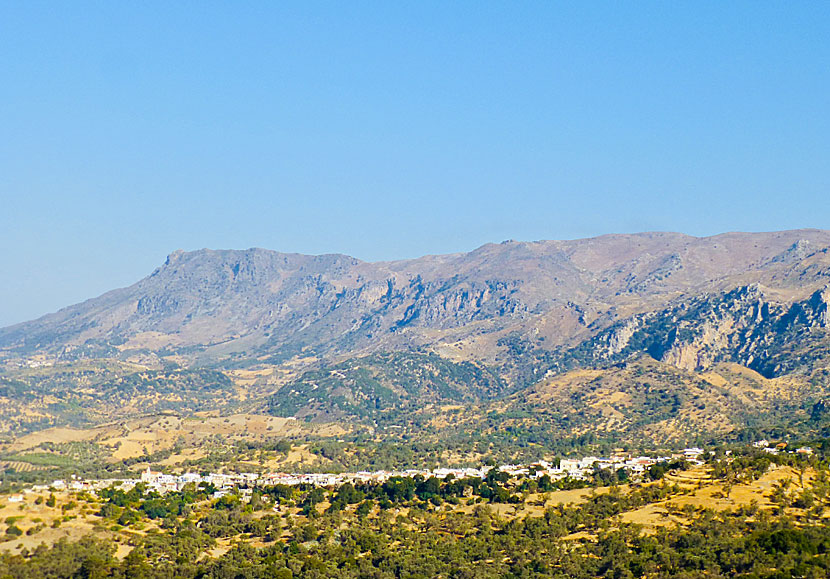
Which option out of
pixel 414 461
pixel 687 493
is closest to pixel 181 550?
pixel 687 493

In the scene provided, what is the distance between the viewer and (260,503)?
118125 mm

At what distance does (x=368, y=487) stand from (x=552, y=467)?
34211mm

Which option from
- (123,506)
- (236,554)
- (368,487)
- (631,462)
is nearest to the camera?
(236,554)

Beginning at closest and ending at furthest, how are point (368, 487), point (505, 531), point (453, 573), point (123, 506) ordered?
1. point (453, 573)
2. point (505, 531)
3. point (123, 506)
4. point (368, 487)

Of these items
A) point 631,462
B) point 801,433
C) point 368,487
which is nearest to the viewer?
point 368,487

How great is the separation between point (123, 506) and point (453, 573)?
156 ft

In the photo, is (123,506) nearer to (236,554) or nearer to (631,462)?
(236,554)

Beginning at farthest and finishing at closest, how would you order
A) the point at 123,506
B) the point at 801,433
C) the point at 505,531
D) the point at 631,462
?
1. the point at 801,433
2. the point at 631,462
3. the point at 123,506
4. the point at 505,531

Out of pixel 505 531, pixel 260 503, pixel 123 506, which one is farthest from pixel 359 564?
pixel 123 506

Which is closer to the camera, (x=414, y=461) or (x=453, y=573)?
(x=453, y=573)

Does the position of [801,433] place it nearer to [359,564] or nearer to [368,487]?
[368,487]

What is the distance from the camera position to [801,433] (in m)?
175

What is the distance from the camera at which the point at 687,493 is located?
105 meters

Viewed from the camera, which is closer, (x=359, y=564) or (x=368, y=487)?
(x=359, y=564)
